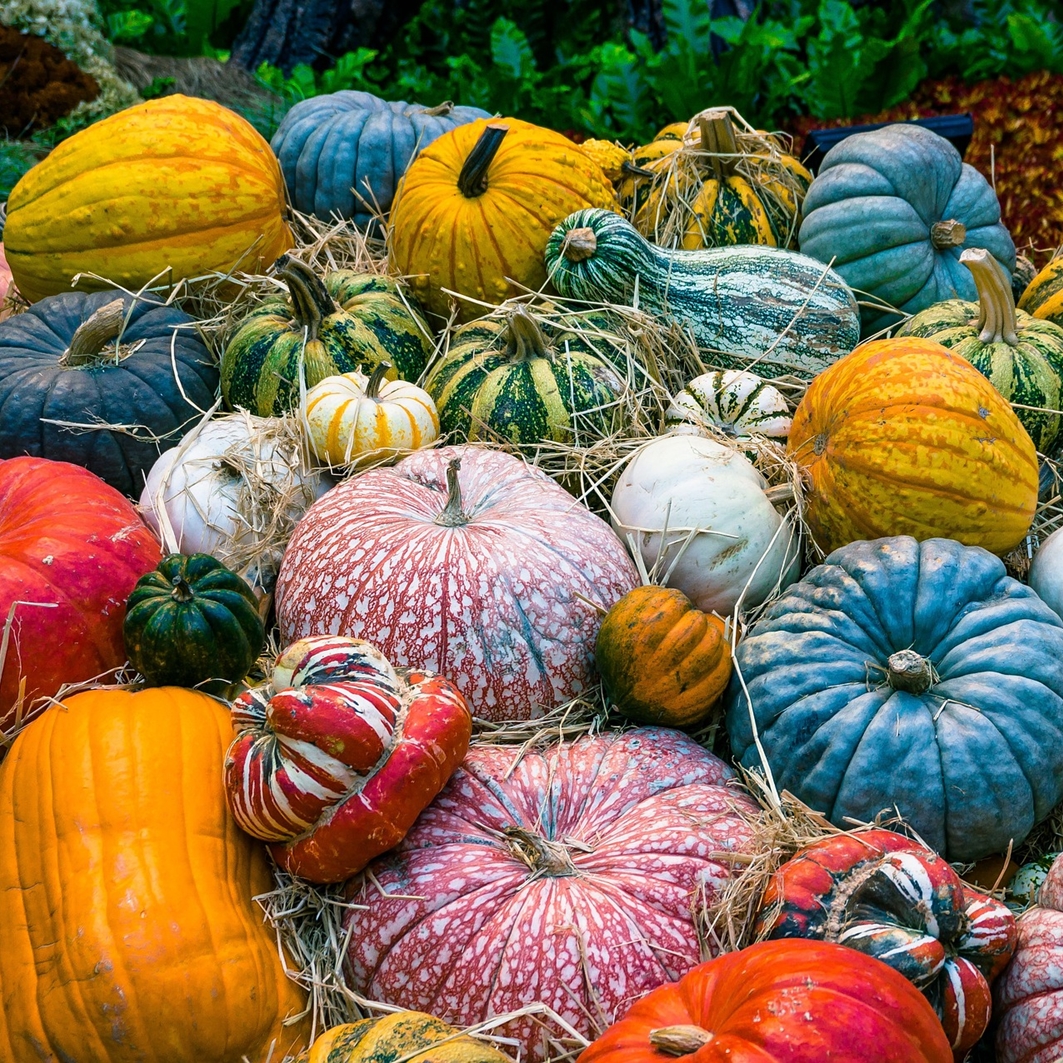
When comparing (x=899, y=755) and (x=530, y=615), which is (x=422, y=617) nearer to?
(x=530, y=615)

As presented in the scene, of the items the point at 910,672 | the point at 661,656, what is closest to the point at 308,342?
the point at 661,656

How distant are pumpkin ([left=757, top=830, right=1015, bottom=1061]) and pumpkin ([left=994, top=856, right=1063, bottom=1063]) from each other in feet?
0.13

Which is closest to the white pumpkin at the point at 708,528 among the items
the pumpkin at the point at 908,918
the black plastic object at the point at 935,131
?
the pumpkin at the point at 908,918

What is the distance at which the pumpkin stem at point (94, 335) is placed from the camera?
3.64m

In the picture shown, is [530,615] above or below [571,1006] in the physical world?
above

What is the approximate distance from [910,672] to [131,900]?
1.83 meters

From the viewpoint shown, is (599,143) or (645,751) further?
(599,143)

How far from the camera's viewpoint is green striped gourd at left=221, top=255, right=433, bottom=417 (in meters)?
3.81

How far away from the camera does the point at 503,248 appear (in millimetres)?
4066

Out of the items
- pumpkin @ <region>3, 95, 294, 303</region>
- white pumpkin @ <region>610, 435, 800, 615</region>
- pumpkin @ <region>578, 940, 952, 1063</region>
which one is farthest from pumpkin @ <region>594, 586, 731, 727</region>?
pumpkin @ <region>3, 95, 294, 303</region>

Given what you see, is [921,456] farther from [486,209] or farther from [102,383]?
[102,383]

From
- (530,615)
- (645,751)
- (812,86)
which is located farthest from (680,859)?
(812,86)

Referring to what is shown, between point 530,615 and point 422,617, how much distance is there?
288 mm

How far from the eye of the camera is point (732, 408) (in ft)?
12.0
